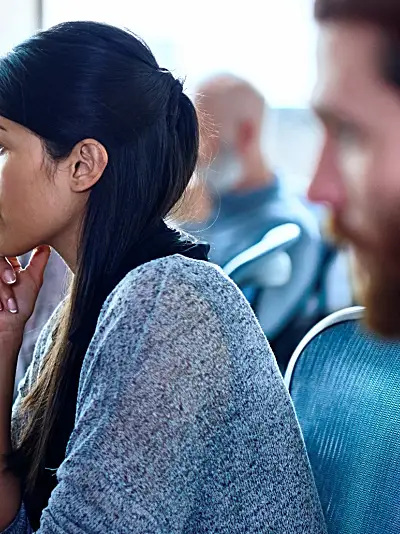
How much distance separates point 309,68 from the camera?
0.45 meters

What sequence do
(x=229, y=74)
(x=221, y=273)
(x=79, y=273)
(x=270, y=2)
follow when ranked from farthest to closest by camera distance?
(x=229, y=74) < (x=270, y=2) < (x=79, y=273) < (x=221, y=273)

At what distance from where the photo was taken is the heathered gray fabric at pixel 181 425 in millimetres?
892

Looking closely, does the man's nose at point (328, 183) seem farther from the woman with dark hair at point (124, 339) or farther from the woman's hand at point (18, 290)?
the woman's hand at point (18, 290)

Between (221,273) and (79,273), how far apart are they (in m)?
0.22

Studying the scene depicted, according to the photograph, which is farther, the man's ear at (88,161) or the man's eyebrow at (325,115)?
the man's ear at (88,161)

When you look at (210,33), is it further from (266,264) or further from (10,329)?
(10,329)

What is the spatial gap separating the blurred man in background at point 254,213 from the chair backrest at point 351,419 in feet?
3.02

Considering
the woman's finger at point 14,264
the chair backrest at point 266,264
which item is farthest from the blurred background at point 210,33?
the woman's finger at point 14,264

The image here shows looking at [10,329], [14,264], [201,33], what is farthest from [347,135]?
[201,33]

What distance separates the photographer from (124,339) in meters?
0.94

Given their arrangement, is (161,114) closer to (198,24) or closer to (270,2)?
(270,2)

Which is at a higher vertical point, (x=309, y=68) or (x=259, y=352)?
(x=309, y=68)

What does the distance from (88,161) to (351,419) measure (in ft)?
1.51

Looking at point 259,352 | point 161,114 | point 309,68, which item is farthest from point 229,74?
point 309,68
